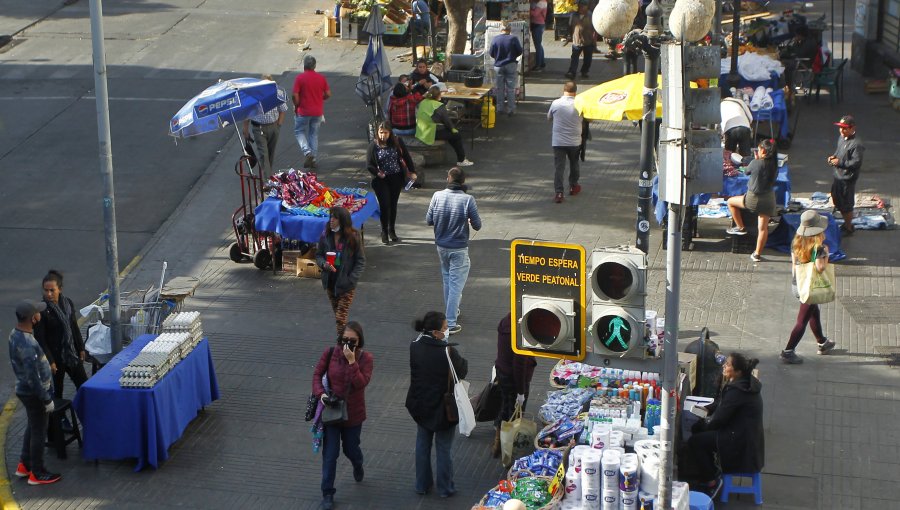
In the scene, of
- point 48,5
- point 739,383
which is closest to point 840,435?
point 739,383

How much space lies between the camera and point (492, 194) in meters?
18.9

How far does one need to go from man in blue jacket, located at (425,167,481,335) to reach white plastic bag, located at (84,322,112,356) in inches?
144

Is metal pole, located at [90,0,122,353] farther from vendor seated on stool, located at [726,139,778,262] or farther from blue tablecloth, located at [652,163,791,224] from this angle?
vendor seated on stool, located at [726,139,778,262]

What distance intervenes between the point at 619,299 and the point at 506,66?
49.4 feet

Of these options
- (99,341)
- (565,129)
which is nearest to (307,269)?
(99,341)

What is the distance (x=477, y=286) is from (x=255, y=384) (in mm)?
3584

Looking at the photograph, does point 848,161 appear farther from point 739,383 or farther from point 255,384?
point 255,384

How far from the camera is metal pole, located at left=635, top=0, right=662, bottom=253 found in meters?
11.6

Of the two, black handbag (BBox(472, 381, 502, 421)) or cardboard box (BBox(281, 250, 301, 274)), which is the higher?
cardboard box (BBox(281, 250, 301, 274))

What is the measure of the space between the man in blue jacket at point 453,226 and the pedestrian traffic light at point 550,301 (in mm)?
5308

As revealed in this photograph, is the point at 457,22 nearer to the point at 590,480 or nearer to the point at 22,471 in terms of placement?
the point at 22,471

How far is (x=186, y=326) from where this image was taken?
12.1m

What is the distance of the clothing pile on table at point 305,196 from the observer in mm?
15695

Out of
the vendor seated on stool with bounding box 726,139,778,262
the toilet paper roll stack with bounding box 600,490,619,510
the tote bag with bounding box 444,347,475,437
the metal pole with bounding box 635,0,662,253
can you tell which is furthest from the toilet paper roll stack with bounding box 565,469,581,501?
the vendor seated on stool with bounding box 726,139,778,262
